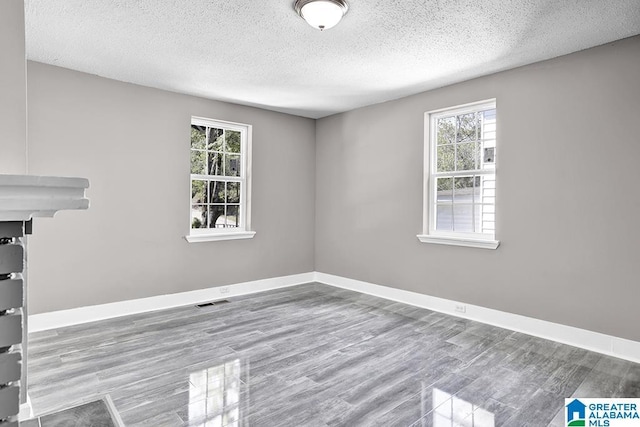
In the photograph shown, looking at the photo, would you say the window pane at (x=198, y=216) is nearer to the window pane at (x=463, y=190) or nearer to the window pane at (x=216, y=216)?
the window pane at (x=216, y=216)

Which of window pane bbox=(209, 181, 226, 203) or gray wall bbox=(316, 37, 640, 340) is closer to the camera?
gray wall bbox=(316, 37, 640, 340)

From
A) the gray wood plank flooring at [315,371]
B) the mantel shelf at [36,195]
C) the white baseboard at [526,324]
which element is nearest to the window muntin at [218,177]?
the gray wood plank flooring at [315,371]

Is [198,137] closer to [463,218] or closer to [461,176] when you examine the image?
[461,176]

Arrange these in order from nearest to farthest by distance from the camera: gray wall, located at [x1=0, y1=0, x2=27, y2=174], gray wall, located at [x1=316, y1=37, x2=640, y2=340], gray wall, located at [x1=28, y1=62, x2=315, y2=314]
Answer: gray wall, located at [x1=0, y1=0, x2=27, y2=174] → gray wall, located at [x1=316, y1=37, x2=640, y2=340] → gray wall, located at [x1=28, y1=62, x2=315, y2=314]

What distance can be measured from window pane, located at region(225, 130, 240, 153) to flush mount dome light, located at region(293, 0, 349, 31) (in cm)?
272

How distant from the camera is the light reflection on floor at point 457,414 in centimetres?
212

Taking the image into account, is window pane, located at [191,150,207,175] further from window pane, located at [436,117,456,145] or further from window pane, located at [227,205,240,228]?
window pane, located at [436,117,456,145]

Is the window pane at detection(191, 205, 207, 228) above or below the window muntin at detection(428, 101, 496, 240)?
below

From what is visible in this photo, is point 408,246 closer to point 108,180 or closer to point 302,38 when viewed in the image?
point 302,38

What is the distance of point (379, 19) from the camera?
2.73 meters

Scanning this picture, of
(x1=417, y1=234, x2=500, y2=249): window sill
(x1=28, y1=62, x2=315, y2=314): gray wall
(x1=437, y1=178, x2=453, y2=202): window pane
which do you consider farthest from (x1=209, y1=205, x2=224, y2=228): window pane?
(x1=437, y1=178, x2=453, y2=202): window pane

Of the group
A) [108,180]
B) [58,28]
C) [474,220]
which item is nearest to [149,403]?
[108,180]

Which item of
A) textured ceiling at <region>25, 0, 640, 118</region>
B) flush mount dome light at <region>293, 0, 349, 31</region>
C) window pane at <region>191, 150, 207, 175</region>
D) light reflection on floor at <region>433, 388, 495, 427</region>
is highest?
textured ceiling at <region>25, 0, 640, 118</region>

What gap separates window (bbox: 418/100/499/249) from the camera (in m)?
3.96
